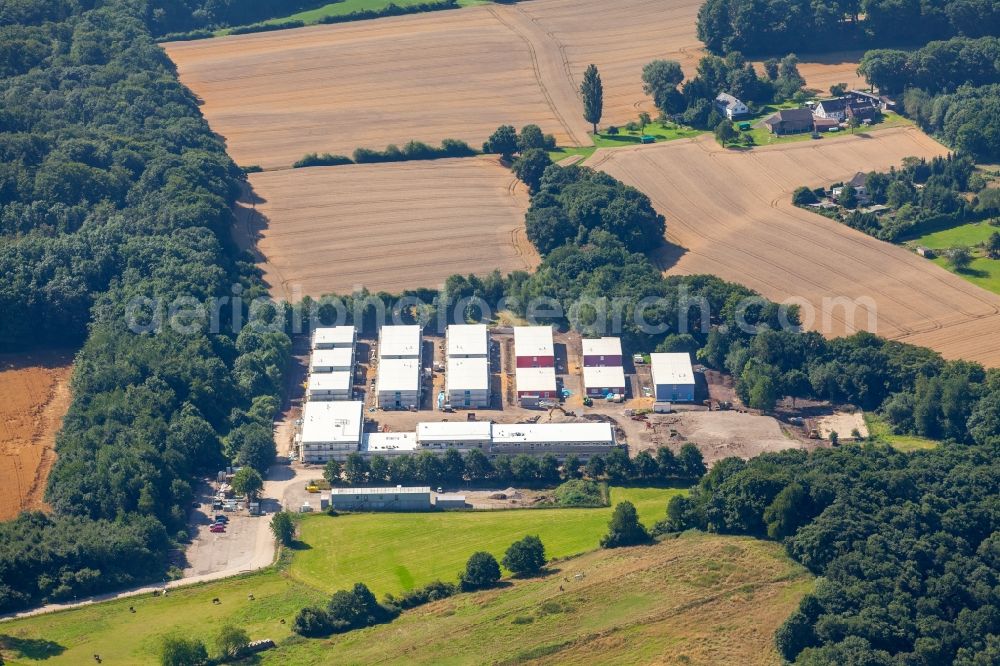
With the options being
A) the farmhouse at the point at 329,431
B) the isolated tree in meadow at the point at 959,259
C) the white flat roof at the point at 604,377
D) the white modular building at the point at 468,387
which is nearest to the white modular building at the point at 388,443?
the farmhouse at the point at 329,431

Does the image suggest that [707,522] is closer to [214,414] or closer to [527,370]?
[527,370]

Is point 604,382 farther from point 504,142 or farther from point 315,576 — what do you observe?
point 504,142

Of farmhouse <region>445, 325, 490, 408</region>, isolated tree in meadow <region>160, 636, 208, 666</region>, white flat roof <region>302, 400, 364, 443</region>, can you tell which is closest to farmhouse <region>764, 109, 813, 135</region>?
farmhouse <region>445, 325, 490, 408</region>

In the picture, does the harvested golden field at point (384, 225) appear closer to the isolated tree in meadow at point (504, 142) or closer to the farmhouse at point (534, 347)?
the isolated tree in meadow at point (504, 142)

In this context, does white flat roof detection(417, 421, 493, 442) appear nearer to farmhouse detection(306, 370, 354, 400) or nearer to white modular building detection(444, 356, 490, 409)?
white modular building detection(444, 356, 490, 409)

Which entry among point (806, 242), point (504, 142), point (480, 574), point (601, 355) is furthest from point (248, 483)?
point (504, 142)

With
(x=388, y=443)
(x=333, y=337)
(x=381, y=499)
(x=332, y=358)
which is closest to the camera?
(x=381, y=499)

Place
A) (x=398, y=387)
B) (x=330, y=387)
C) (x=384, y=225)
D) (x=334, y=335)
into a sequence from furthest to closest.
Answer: (x=384, y=225), (x=334, y=335), (x=330, y=387), (x=398, y=387)

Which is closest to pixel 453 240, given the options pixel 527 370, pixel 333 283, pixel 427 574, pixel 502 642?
pixel 333 283
